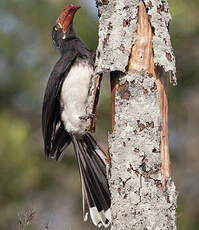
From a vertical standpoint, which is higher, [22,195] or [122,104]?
[122,104]

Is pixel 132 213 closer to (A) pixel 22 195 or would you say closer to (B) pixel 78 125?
(B) pixel 78 125

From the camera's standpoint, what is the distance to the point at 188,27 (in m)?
9.05

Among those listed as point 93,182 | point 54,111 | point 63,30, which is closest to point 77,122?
point 54,111

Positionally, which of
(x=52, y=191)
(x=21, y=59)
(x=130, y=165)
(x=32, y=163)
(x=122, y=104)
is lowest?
(x=52, y=191)

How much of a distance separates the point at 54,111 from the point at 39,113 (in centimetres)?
490

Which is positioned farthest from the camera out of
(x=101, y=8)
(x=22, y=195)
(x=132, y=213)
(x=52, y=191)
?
(x=52, y=191)

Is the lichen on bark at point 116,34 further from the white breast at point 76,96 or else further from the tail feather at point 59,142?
the tail feather at point 59,142

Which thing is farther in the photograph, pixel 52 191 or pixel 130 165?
pixel 52 191

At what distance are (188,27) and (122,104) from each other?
5540mm

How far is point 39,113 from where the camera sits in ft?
33.8

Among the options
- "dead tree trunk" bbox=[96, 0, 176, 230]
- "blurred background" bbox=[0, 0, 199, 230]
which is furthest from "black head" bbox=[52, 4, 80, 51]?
"blurred background" bbox=[0, 0, 199, 230]

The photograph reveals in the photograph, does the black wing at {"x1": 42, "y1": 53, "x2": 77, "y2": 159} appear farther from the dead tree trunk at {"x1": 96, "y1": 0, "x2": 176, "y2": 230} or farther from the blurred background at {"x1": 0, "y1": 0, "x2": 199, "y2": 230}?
the blurred background at {"x1": 0, "y1": 0, "x2": 199, "y2": 230}

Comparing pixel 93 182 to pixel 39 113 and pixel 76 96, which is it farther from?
pixel 39 113

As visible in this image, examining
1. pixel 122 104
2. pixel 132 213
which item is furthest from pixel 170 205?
pixel 122 104
